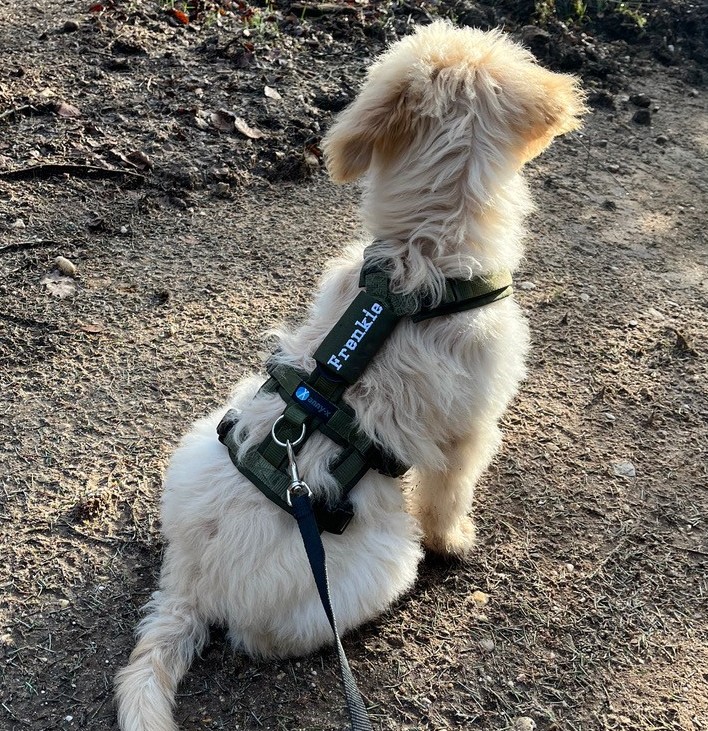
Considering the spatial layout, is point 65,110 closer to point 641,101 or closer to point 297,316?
point 297,316

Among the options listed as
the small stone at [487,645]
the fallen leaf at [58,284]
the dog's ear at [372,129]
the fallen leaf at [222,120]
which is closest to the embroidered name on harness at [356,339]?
the dog's ear at [372,129]

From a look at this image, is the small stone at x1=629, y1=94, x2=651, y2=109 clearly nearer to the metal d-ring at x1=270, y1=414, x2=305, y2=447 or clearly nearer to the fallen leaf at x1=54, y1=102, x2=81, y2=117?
the fallen leaf at x1=54, y1=102, x2=81, y2=117

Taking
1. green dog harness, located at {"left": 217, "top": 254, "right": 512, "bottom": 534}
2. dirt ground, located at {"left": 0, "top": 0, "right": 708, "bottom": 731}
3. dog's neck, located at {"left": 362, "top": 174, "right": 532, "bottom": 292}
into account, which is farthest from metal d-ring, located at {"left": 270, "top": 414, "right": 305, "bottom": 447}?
dirt ground, located at {"left": 0, "top": 0, "right": 708, "bottom": 731}

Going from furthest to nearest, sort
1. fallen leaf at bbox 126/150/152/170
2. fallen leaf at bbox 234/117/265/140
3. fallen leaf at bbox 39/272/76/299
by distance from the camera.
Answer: fallen leaf at bbox 234/117/265/140, fallen leaf at bbox 126/150/152/170, fallen leaf at bbox 39/272/76/299

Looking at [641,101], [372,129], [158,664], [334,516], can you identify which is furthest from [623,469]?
[641,101]

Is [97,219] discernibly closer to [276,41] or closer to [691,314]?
[276,41]

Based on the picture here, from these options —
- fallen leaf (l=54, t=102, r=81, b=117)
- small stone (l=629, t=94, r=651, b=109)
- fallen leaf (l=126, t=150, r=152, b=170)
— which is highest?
small stone (l=629, t=94, r=651, b=109)

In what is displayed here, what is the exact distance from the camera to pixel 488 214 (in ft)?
8.81

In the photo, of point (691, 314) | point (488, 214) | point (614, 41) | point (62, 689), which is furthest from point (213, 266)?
point (614, 41)

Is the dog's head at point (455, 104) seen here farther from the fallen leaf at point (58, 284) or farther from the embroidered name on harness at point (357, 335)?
the fallen leaf at point (58, 284)

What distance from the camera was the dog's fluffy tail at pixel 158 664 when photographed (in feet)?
7.58

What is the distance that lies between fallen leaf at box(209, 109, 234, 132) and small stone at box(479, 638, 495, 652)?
4.38m

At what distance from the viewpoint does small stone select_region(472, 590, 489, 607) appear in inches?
123

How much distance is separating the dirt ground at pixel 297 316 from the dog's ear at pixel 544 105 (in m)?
1.84
